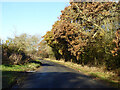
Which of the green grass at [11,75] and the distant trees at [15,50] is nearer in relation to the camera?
the green grass at [11,75]

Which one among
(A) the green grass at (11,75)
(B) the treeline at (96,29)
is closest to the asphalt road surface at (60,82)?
(A) the green grass at (11,75)

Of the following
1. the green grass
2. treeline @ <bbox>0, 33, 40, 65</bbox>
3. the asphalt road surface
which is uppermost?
treeline @ <bbox>0, 33, 40, 65</bbox>

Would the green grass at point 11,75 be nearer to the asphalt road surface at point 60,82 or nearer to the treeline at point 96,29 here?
the asphalt road surface at point 60,82

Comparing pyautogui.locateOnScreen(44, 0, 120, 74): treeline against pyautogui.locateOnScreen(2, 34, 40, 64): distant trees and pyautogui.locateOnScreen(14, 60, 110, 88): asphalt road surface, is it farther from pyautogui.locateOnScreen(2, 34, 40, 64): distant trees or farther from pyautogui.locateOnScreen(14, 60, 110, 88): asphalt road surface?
pyautogui.locateOnScreen(2, 34, 40, 64): distant trees

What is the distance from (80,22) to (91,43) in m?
4.32

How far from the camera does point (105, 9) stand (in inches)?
750

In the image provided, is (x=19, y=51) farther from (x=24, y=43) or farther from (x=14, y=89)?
(x=14, y=89)

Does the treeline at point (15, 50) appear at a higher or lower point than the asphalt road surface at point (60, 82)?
higher

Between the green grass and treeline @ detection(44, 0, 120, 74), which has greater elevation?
treeline @ detection(44, 0, 120, 74)

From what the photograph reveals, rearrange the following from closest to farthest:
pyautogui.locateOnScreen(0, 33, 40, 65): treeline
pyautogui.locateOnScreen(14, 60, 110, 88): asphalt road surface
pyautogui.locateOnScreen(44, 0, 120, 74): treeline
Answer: pyautogui.locateOnScreen(14, 60, 110, 88): asphalt road surface < pyautogui.locateOnScreen(44, 0, 120, 74): treeline < pyautogui.locateOnScreen(0, 33, 40, 65): treeline

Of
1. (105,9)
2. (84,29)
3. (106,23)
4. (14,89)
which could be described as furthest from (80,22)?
(14,89)

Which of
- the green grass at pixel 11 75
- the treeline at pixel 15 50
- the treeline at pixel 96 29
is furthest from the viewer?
the treeline at pixel 15 50

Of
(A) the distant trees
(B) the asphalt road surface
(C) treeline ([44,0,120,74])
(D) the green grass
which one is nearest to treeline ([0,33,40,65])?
(A) the distant trees

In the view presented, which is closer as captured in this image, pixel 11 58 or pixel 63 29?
pixel 11 58
